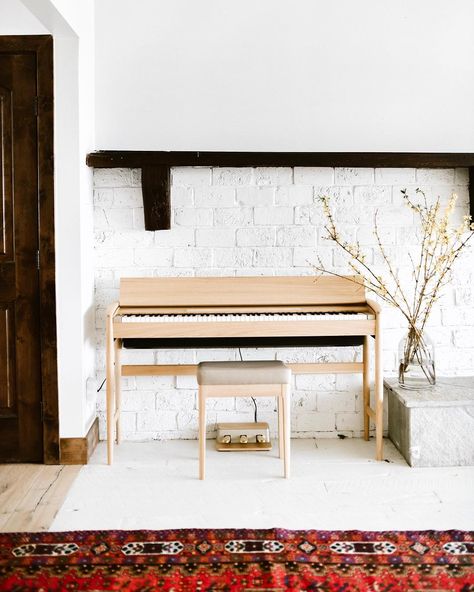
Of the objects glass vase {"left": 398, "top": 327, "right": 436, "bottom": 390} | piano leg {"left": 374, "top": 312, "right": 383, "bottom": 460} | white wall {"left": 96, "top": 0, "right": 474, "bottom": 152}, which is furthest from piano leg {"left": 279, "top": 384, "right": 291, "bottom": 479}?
white wall {"left": 96, "top": 0, "right": 474, "bottom": 152}

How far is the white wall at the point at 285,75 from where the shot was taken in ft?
12.5

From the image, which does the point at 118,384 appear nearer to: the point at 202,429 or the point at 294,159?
the point at 202,429

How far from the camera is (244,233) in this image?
388 cm

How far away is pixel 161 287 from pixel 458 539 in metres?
1.97

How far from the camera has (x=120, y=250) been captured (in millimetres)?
3869

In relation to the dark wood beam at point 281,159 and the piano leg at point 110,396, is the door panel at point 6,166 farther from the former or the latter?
the piano leg at point 110,396

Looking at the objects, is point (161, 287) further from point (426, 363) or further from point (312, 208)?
point (426, 363)

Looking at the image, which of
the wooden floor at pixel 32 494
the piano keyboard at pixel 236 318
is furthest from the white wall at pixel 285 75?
the wooden floor at pixel 32 494

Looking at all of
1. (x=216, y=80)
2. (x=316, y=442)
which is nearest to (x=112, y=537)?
(x=316, y=442)

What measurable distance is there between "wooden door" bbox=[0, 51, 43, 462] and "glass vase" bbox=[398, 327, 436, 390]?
1.91 meters

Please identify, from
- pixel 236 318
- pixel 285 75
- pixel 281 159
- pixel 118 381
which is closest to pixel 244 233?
pixel 281 159

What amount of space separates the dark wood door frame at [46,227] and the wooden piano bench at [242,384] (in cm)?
81

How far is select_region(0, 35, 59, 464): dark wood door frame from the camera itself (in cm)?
341

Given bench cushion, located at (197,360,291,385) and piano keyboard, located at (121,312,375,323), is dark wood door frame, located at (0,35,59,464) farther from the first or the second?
bench cushion, located at (197,360,291,385)
